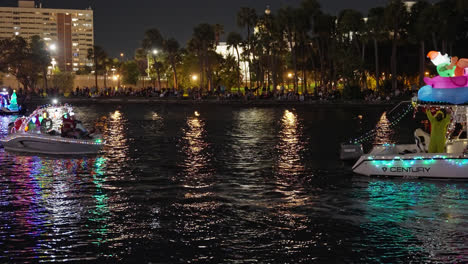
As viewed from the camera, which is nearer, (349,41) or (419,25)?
(419,25)

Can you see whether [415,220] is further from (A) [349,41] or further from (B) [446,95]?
(A) [349,41]

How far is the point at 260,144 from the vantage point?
28.7m

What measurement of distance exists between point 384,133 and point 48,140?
17.8 metres

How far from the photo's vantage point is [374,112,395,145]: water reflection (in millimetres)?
29759

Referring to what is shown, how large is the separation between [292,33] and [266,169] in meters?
74.5

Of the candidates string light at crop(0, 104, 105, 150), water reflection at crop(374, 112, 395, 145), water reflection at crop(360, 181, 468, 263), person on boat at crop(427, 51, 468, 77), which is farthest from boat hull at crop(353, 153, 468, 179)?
string light at crop(0, 104, 105, 150)

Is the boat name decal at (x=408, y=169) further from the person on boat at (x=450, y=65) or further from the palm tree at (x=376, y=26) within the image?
the palm tree at (x=376, y=26)

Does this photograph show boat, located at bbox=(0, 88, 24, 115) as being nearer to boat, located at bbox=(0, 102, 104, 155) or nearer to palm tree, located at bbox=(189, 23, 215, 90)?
boat, located at bbox=(0, 102, 104, 155)

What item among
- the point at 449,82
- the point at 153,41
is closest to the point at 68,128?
the point at 449,82

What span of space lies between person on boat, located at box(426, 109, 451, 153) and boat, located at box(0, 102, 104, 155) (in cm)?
1303

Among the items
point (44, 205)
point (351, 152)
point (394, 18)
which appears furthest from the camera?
point (394, 18)

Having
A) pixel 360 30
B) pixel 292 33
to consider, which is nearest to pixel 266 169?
pixel 360 30

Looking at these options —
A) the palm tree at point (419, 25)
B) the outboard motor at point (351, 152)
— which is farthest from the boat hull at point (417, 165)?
the palm tree at point (419, 25)

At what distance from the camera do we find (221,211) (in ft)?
48.2
